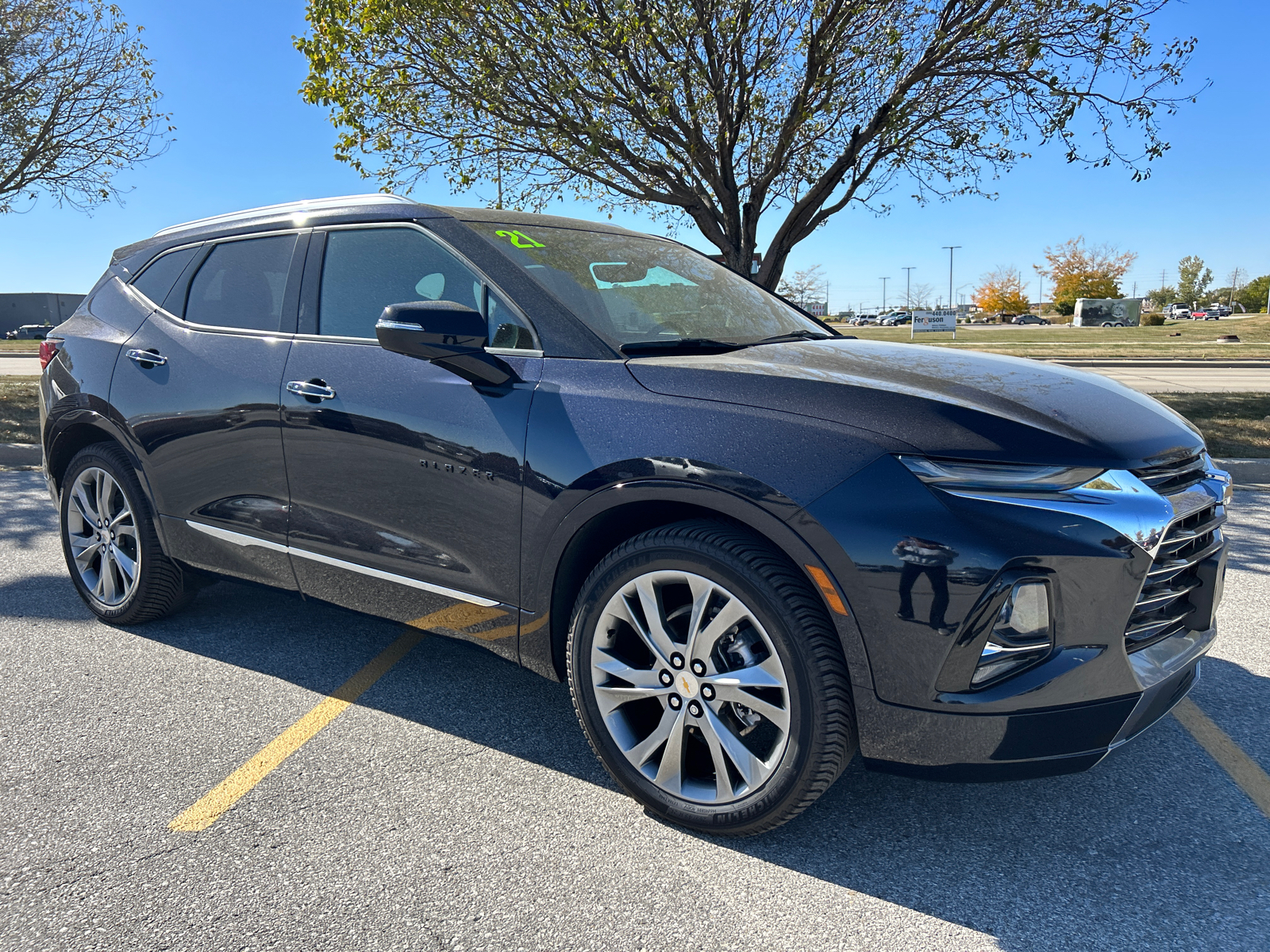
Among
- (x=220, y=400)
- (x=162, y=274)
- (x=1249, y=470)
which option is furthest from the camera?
(x=1249, y=470)

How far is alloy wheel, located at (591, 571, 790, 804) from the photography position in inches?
94.1

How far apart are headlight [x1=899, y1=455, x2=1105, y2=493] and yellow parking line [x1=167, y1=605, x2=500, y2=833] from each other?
1455 millimetres

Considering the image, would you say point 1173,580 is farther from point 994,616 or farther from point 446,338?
point 446,338

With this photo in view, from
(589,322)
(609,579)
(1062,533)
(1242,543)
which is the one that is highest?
(589,322)

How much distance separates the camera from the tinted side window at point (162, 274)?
4.03m

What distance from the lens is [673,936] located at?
2.11m

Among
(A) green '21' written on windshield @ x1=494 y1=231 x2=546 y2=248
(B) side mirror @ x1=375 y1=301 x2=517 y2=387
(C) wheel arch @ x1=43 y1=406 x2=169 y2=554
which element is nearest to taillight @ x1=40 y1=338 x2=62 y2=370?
(C) wheel arch @ x1=43 y1=406 x2=169 y2=554

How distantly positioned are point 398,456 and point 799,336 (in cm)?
162

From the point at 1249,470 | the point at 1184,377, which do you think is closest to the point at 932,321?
the point at 1184,377

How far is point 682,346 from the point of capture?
291cm

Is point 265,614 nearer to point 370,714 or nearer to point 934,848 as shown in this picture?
point 370,714

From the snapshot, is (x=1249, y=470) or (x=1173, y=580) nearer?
(x=1173, y=580)

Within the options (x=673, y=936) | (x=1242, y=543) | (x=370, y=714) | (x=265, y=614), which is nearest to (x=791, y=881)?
(x=673, y=936)

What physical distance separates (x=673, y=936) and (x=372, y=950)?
696 mm
